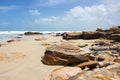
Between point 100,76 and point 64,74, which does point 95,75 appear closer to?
point 100,76

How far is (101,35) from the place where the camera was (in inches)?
885

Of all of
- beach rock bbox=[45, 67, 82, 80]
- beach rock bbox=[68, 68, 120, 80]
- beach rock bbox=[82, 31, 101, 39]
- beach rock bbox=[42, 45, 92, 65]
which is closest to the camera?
beach rock bbox=[68, 68, 120, 80]

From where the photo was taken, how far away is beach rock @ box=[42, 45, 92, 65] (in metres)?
7.46

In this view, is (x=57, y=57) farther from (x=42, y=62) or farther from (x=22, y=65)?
(x=22, y=65)

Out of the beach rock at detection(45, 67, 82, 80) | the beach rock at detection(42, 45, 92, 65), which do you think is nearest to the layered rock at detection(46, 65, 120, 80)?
the beach rock at detection(45, 67, 82, 80)

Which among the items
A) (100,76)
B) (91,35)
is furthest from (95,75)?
(91,35)

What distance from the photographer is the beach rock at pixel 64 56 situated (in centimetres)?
746

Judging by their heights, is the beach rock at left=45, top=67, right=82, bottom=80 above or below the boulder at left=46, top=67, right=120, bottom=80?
below

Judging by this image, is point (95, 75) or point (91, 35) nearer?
point (95, 75)

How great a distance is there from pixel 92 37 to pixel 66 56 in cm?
1496

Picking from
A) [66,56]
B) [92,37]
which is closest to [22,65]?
[66,56]

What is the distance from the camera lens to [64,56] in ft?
25.6

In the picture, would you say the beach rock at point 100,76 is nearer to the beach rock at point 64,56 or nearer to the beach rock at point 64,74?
the beach rock at point 64,74

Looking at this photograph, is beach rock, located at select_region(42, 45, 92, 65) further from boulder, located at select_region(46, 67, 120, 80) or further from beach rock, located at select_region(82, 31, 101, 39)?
beach rock, located at select_region(82, 31, 101, 39)
